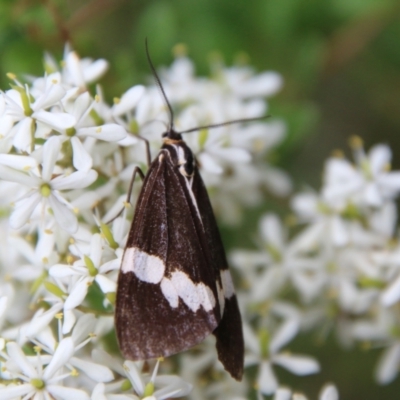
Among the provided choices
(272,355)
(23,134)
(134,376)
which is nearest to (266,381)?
(272,355)

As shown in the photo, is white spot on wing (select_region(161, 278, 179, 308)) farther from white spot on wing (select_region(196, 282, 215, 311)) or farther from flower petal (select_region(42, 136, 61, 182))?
flower petal (select_region(42, 136, 61, 182))

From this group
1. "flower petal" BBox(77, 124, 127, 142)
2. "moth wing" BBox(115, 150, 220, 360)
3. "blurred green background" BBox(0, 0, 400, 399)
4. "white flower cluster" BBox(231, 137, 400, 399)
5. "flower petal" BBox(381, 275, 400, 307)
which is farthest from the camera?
"blurred green background" BBox(0, 0, 400, 399)

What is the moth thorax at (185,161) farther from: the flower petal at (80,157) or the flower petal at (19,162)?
the flower petal at (19,162)

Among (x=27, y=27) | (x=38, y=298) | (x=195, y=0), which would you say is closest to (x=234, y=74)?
(x=195, y=0)

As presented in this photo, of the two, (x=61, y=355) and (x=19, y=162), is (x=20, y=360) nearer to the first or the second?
(x=61, y=355)

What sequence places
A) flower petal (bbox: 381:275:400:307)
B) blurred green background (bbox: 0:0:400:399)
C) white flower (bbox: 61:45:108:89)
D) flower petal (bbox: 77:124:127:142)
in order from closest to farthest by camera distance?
1. flower petal (bbox: 77:124:127:142)
2. white flower (bbox: 61:45:108:89)
3. flower petal (bbox: 381:275:400:307)
4. blurred green background (bbox: 0:0:400:399)

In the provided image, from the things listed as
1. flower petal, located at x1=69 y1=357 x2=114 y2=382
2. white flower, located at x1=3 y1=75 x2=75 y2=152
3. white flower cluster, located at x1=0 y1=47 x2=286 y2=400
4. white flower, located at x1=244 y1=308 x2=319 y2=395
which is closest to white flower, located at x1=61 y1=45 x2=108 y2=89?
white flower cluster, located at x1=0 y1=47 x2=286 y2=400

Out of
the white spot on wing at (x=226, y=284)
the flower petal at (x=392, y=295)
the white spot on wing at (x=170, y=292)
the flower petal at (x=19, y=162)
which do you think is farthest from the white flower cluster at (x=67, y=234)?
the flower petal at (x=392, y=295)

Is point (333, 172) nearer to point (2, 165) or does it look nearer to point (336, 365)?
point (336, 365)
